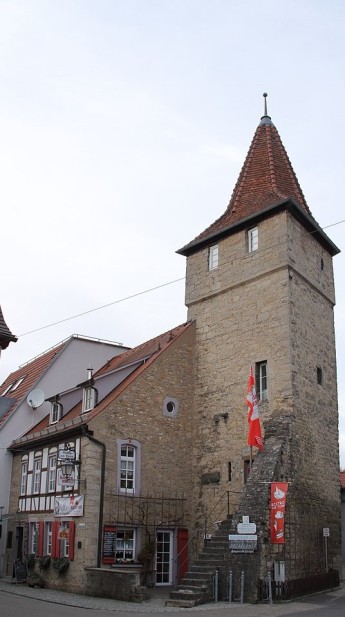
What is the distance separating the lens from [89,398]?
2297 centimetres

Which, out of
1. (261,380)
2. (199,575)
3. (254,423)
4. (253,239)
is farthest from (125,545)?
(253,239)

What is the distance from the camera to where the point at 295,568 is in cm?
1838

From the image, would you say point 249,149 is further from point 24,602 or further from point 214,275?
point 24,602

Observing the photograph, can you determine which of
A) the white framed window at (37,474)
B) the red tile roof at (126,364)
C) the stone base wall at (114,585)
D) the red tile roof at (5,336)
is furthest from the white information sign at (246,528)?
the white framed window at (37,474)

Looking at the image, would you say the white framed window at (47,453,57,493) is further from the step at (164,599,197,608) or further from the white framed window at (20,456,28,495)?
the step at (164,599,197,608)

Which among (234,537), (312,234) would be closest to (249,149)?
(312,234)

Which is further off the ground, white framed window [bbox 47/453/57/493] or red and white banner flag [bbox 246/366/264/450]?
red and white banner flag [bbox 246/366/264/450]

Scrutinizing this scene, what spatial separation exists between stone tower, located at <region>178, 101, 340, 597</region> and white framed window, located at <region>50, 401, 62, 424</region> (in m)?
5.07

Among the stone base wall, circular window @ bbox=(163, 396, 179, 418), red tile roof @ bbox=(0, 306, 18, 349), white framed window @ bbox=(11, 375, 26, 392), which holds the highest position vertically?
white framed window @ bbox=(11, 375, 26, 392)

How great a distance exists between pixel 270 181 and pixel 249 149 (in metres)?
3.01

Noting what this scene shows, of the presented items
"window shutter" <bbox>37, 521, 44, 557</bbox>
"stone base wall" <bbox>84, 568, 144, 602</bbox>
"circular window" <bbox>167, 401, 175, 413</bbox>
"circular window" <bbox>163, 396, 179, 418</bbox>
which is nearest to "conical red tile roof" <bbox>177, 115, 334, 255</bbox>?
"circular window" <bbox>163, 396, 179, 418</bbox>

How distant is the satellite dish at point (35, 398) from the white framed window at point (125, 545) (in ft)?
26.1

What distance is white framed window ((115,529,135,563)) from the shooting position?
2050cm

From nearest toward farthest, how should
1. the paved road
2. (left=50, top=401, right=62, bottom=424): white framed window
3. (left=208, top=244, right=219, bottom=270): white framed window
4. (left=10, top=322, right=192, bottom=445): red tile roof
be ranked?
the paved road, (left=10, top=322, right=192, bottom=445): red tile roof, (left=208, top=244, right=219, bottom=270): white framed window, (left=50, top=401, right=62, bottom=424): white framed window
